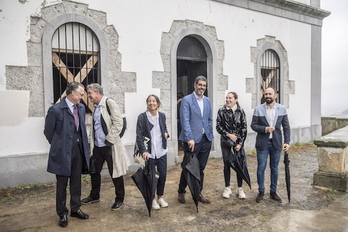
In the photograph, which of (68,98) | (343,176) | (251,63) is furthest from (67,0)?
(343,176)

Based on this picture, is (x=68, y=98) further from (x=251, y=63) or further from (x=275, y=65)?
(x=275, y=65)

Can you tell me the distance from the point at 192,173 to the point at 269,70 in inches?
257

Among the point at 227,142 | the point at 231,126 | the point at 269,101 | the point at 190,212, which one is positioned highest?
the point at 269,101

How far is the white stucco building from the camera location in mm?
5195

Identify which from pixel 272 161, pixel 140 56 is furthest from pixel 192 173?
pixel 140 56

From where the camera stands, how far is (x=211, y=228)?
3.64 metres

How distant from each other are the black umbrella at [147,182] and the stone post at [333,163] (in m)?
3.14

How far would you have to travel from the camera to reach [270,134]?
4.52 meters

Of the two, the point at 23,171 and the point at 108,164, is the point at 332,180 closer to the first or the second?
the point at 108,164

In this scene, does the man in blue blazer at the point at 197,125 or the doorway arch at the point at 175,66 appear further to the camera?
the doorway arch at the point at 175,66

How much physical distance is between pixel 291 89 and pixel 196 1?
182 inches

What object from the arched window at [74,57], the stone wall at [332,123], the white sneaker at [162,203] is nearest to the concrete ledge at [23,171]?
the arched window at [74,57]

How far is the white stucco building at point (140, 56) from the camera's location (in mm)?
5195

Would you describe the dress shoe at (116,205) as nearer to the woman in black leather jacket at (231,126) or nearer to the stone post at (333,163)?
the woman in black leather jacket at (231,126)
